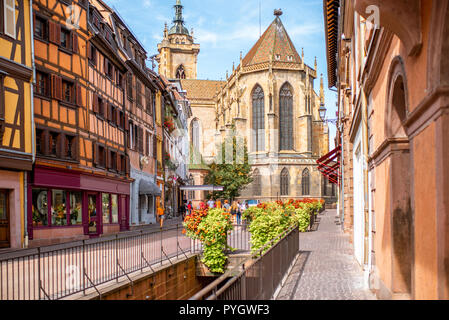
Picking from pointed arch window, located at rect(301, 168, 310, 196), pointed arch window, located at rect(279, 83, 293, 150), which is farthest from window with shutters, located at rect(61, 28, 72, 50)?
pointed arch window, located at rect(301, 168, 310, 196)

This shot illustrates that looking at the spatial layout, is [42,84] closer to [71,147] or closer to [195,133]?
[71,147]

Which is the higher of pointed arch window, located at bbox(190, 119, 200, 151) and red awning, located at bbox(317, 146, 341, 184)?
pointed arch window, located at bbox(190, 119, 200, 151)

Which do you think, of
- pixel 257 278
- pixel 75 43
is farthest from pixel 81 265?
pixel 75 43

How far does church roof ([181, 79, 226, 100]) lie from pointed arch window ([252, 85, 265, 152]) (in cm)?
2234

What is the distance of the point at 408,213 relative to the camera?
7434 millimetres

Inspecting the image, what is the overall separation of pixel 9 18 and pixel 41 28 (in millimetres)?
2696

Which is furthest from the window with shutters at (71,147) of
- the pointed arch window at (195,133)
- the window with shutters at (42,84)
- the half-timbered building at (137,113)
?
the pointed arch window at (195,133)

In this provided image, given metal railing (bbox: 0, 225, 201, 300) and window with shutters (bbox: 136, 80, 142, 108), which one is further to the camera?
window with shutters (bbox: 136, 80, 142, 108)

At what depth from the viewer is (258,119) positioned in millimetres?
72812

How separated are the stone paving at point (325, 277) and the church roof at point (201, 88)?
80347 millimetres

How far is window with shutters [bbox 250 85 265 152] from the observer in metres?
72.2

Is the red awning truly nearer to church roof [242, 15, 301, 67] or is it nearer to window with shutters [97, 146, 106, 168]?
window with shutters [97, 146, 106, 168]

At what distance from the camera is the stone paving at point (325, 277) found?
29.9 ft
